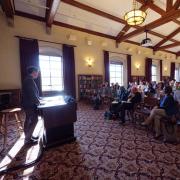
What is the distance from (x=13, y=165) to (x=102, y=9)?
23.3 ft

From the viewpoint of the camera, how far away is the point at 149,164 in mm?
2359

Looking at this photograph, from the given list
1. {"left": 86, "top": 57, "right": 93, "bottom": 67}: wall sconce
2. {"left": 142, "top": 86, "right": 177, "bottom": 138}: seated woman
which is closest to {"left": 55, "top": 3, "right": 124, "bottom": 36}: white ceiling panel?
{"left": 86, "top": 57, "right": 93, "bottom": 67}: wall sconce

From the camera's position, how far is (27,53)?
664 centimetres

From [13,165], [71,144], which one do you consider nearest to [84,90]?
[71,144]

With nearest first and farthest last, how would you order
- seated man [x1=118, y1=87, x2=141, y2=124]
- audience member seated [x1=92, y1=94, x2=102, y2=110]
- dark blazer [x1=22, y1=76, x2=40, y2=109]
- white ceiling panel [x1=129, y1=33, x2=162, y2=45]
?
dark blazer [x1=22, y1=76, x2=40, y2=109] → seated man [x1=118, y1=87, x2=141, y2=124] → audience member seated [x1=92, y1=94, x2=102, y2=110] → white ceiling panel [x1=129, y1=33, x2=162, y2=45]

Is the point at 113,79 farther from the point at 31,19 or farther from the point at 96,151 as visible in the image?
the point at 96,151

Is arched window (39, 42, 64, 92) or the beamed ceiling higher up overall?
the beamed ceiling

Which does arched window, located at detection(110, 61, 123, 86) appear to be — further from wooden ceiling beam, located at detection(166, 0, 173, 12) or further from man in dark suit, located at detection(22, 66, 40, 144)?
man in dark suit, located at detection(22, 66, 40, 144)

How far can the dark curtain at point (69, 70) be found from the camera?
7.82 meters

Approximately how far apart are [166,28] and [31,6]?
26.7ft

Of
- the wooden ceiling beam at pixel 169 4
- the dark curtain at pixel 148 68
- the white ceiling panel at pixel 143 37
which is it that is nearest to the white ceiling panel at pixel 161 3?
the wooden ceiling beam at pixel 169 4

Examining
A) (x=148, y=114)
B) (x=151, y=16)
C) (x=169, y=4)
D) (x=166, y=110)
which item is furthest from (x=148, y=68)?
(x=166, y=110)

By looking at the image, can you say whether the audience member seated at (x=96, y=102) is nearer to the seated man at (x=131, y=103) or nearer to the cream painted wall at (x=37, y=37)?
the cream painted wall at (x=37, y=37)

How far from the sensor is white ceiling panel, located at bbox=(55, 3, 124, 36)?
6.89 metres
